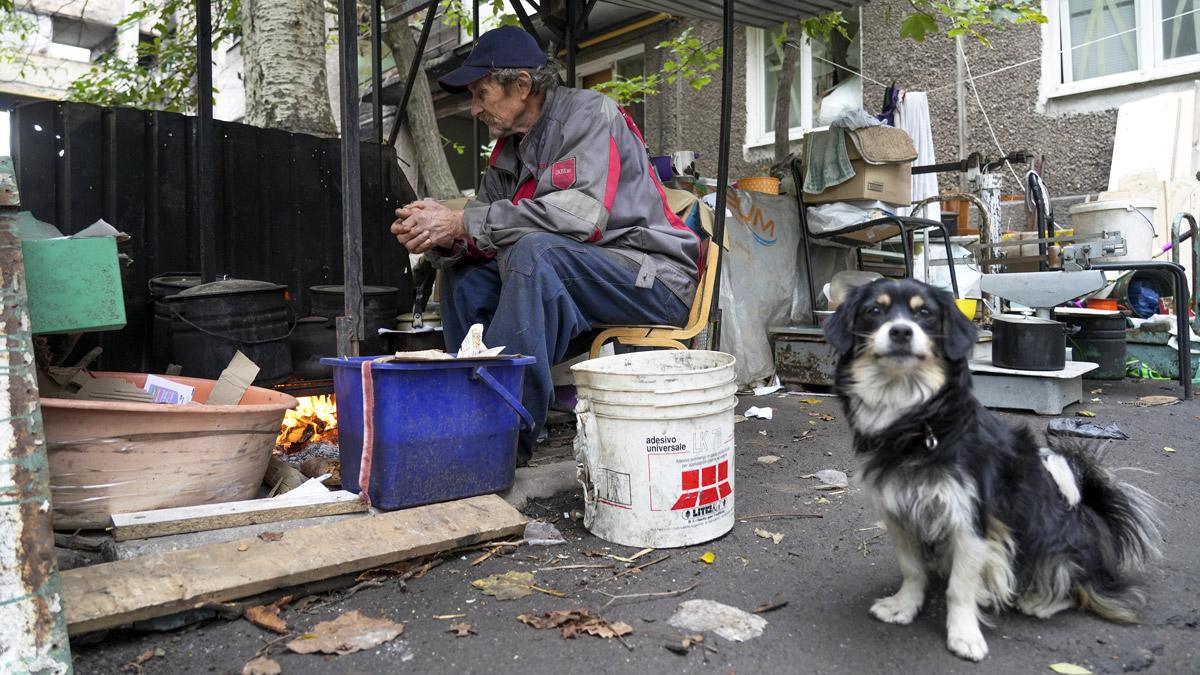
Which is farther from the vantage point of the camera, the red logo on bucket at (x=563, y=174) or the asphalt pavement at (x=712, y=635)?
the red logo on bucket at (x=563, y=174)

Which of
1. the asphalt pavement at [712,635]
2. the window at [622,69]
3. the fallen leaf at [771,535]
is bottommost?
the asphalt pavement at [712,635]

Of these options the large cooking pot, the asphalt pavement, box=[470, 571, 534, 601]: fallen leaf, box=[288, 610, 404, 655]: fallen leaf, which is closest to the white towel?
the large cooking pot

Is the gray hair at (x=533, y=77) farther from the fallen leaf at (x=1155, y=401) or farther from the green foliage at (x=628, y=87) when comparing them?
the green foliage at (x=628, y=87)

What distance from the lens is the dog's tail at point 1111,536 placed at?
1976 mm

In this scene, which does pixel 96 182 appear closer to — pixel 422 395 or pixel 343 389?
pixel 343 389

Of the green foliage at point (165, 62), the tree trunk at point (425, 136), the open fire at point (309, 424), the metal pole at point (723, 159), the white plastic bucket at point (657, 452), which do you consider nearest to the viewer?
the white plastic bucket at point (657, 452)

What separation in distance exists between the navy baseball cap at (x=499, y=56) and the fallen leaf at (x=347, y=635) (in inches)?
95.7

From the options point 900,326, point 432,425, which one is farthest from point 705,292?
point 900,326

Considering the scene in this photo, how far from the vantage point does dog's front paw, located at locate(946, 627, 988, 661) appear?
178 cm

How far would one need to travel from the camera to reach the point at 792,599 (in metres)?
2.15

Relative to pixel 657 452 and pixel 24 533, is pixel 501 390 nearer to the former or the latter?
pixel 657 452

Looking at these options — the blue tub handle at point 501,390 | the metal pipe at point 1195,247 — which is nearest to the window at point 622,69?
the metal pipe at point 1195,247

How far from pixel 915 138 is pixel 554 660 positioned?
6.98m

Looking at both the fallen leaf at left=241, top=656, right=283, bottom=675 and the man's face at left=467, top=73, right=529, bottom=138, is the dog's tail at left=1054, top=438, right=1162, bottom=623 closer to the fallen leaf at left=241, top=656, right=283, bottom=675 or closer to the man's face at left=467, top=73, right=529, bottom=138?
the fallen leaf at left=241, top=656, right=283, bottom=675
